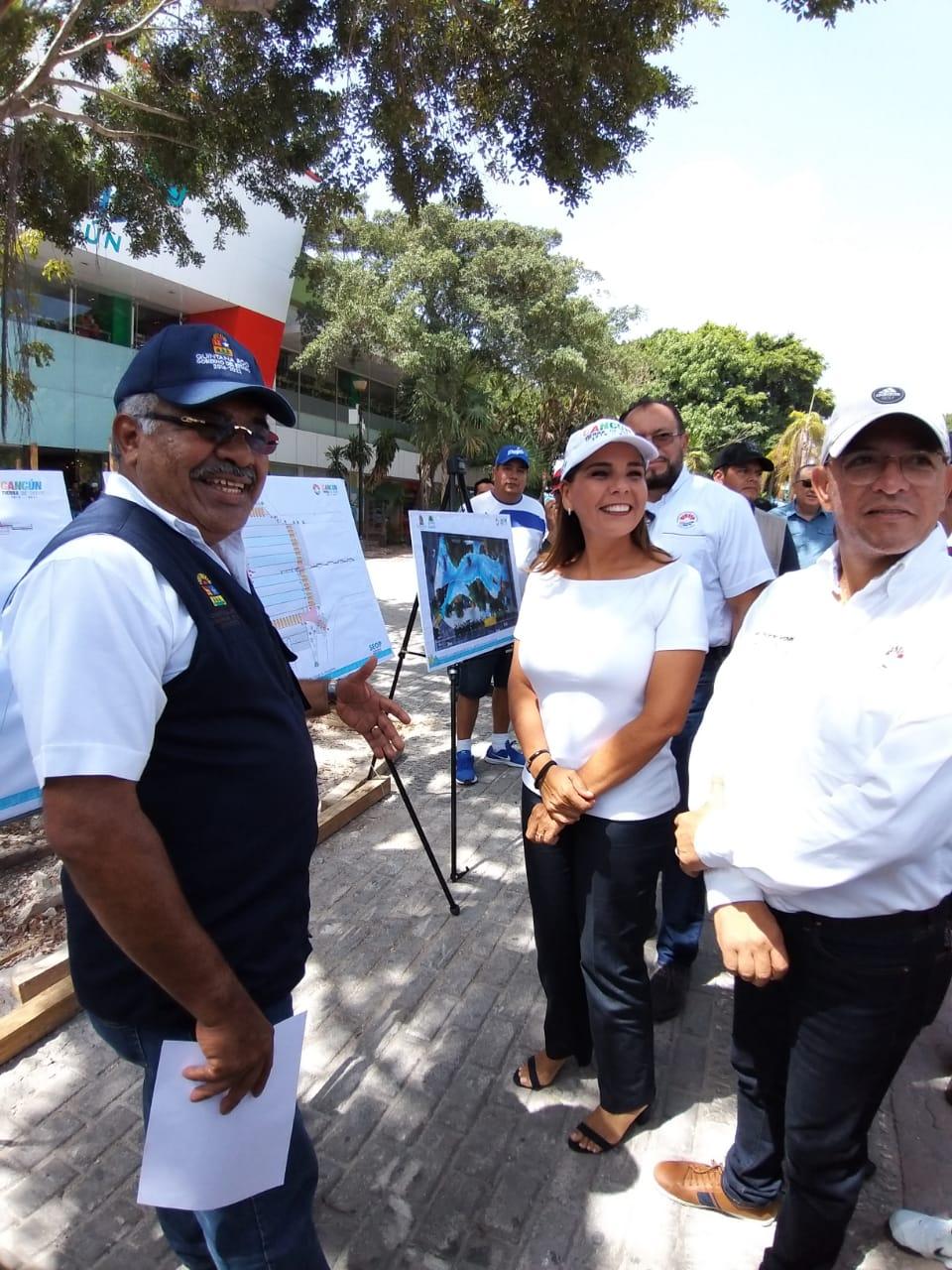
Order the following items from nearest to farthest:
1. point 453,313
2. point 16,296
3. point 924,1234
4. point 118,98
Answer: point 924,1234
point 118,98
point 16,296
point 453,313

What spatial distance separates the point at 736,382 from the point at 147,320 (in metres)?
26.3

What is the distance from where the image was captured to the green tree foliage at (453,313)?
67.4 ft

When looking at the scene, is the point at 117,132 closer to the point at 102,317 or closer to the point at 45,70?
the point at 45,70

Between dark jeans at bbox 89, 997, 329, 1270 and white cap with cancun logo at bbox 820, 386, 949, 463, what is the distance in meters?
1.58

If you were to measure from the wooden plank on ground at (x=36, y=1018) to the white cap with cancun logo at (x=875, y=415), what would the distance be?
2.90 m

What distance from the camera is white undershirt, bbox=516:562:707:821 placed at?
1921 mm

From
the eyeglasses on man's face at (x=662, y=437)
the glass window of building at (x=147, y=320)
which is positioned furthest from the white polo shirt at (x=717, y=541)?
the glass window of building at (x=147, y=320)

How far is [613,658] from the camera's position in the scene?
6.32ft

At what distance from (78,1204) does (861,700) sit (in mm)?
2335

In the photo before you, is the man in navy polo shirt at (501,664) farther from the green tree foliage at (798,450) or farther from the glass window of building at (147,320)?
the glass window of building at (147,320)

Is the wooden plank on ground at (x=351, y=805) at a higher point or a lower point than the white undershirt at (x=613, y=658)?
lower

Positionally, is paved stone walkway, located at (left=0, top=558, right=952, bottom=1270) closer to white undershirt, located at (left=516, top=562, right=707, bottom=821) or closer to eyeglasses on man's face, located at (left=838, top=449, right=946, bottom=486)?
white undershirt, located at (left=516, top=562, right=707, bottom=821)

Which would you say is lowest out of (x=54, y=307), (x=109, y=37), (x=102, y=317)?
(x=109, y=37)

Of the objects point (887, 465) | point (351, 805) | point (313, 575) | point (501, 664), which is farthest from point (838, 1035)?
point (501, 664)
